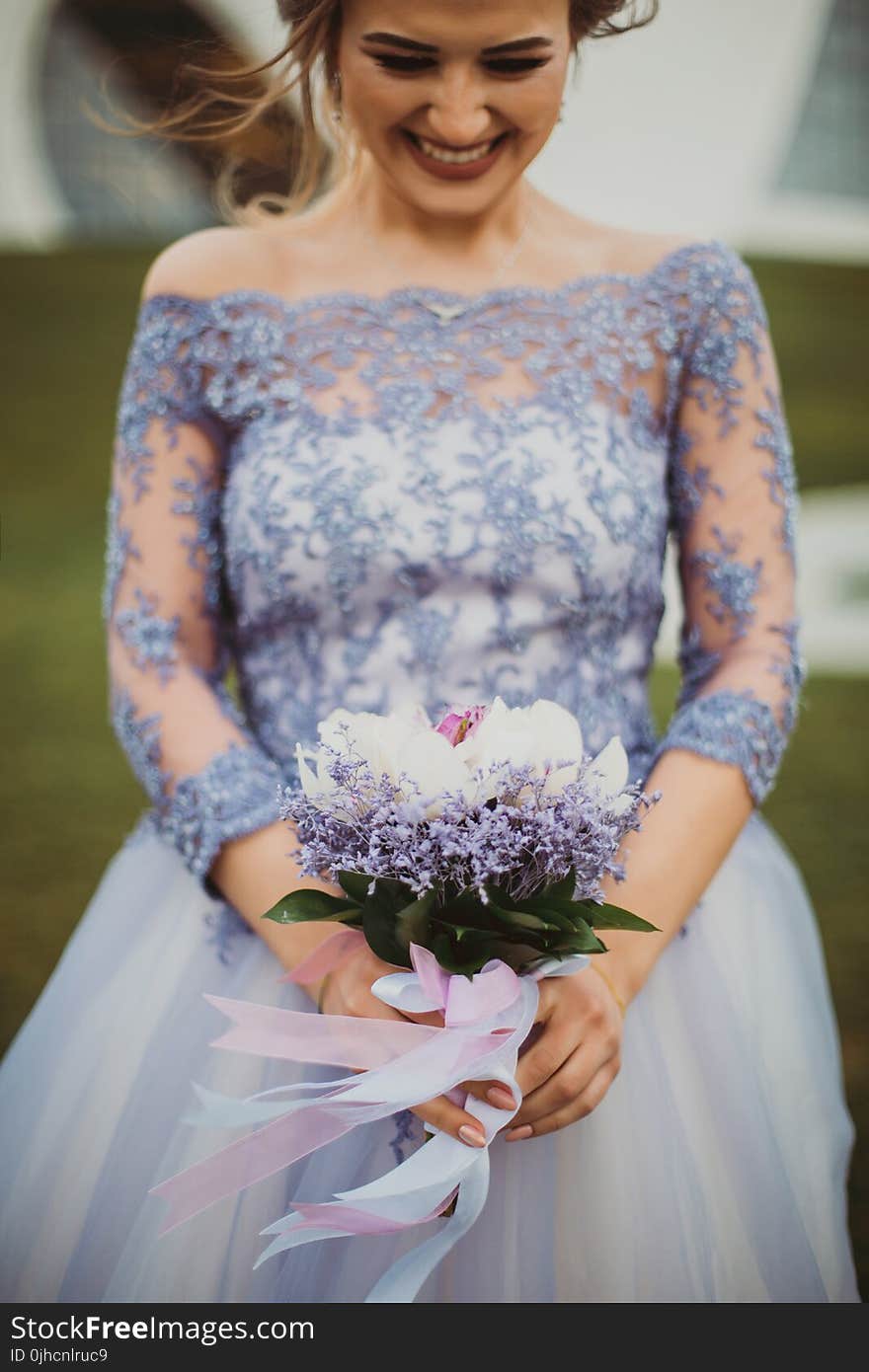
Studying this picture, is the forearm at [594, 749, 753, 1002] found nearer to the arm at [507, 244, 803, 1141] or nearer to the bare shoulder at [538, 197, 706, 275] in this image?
the arm at [507, 244, 803, 1141]

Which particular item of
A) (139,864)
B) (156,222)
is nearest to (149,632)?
(139,864)

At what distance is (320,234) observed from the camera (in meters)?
1.56

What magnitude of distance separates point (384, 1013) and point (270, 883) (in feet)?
0.78

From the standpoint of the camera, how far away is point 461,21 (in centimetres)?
123

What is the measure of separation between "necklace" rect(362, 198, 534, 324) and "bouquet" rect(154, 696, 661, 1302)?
24.7 inches

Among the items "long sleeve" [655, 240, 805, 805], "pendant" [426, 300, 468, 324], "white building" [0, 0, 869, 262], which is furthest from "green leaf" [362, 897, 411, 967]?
"white building" [0, 0, 869, 262]

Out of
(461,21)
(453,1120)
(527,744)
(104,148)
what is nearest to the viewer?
(527,744)

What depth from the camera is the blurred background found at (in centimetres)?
304

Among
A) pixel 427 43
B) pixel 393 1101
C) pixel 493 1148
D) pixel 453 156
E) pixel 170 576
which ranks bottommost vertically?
pixel 493 1148

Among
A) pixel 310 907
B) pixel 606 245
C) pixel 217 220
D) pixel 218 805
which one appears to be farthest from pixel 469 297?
pixel 217 220

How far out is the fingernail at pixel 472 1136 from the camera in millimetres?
1063

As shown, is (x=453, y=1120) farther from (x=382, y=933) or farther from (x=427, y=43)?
(x=427, y=43)

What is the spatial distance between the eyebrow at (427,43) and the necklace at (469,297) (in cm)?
Result: 29

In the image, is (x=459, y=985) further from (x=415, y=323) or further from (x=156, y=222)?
(x=156, y=222)
